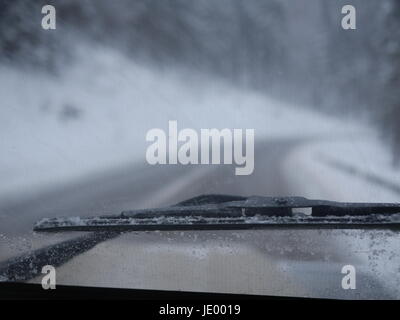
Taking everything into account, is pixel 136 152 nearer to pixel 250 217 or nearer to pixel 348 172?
pixel 250 217

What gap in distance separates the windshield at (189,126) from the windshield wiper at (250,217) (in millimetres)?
31

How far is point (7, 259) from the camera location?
6.37 feet

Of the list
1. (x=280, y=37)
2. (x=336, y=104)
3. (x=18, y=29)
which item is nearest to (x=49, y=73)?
(x=18, y=29)

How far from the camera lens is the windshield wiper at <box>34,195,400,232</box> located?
1888 mm

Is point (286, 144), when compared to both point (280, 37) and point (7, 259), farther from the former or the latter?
point (7, 259)

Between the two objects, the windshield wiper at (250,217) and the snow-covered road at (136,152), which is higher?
the snow-covered road at (136,152)

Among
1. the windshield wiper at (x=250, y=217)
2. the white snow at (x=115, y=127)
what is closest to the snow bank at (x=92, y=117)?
the white snow at (x=115, y=127)

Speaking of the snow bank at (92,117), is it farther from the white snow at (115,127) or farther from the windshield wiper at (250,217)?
the windshield wiper at (250,217)

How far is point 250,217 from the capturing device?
1908mm

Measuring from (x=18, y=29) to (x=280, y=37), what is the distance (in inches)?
45.4

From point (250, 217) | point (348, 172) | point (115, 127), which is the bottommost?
point (250, 217)

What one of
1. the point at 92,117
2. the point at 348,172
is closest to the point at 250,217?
the point at 348,172

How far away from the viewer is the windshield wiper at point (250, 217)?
189 centimetres

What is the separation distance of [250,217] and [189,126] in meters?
0.46
